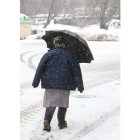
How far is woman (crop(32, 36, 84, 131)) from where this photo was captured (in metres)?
4.59

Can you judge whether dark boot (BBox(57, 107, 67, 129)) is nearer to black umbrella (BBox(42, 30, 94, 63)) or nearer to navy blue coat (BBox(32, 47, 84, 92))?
navy blue coat (BBox(32, 47, 84, 92))

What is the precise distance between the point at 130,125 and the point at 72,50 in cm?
145

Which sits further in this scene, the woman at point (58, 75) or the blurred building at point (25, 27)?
the blurred building at point (25, 27)

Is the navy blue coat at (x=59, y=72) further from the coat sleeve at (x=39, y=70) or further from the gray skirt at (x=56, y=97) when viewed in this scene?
the gray skirt at (x=56, y=97)

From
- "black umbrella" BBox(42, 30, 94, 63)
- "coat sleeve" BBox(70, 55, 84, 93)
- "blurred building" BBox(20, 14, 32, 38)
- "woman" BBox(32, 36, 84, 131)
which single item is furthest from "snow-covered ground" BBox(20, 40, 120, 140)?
"blurred building" BBox(20, 14, 32, 38)

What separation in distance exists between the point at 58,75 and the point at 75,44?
680mm

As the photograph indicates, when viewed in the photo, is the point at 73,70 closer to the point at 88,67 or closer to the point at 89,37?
the point at 88,67

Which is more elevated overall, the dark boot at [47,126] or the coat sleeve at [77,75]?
the coat sleeve at [77,75]

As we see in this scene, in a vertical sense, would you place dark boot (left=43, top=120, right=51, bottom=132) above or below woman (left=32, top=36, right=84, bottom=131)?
below

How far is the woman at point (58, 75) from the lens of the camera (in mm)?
4594

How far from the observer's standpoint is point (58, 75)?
458 centimetres

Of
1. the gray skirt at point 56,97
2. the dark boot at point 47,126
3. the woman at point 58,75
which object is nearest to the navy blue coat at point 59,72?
the woman at point 58,75

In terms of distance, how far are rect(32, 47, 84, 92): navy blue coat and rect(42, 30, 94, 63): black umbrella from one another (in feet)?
0.94

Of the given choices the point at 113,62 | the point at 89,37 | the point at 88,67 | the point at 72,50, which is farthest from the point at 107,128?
the point at 89,37
